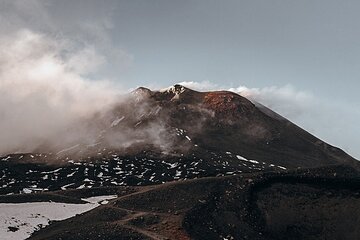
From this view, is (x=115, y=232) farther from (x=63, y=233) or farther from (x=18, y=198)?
(x=18, y=198)

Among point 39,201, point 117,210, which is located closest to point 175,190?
point 117,210

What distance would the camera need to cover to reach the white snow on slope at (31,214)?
2680 inches

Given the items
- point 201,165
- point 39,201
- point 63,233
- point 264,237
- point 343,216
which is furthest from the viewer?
point 201,165

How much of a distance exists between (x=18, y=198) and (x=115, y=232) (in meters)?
28.2

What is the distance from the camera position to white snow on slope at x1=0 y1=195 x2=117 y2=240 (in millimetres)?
68062

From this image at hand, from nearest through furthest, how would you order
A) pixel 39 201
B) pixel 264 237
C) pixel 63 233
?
1. pixel 63 233
2. pixel 264 237
3. pixel 39 201

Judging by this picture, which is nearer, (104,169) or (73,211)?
(73,211)

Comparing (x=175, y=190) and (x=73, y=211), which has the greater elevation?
(x=175, y=190)

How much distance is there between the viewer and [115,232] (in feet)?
222

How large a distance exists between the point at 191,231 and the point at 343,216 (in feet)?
96.5

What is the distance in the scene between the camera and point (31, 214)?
7662cm

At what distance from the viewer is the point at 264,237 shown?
73.4 metres

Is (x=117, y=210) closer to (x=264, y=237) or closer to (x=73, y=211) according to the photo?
(x=73, y=211)

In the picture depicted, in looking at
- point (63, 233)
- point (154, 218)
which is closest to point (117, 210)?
point (154, 218)
